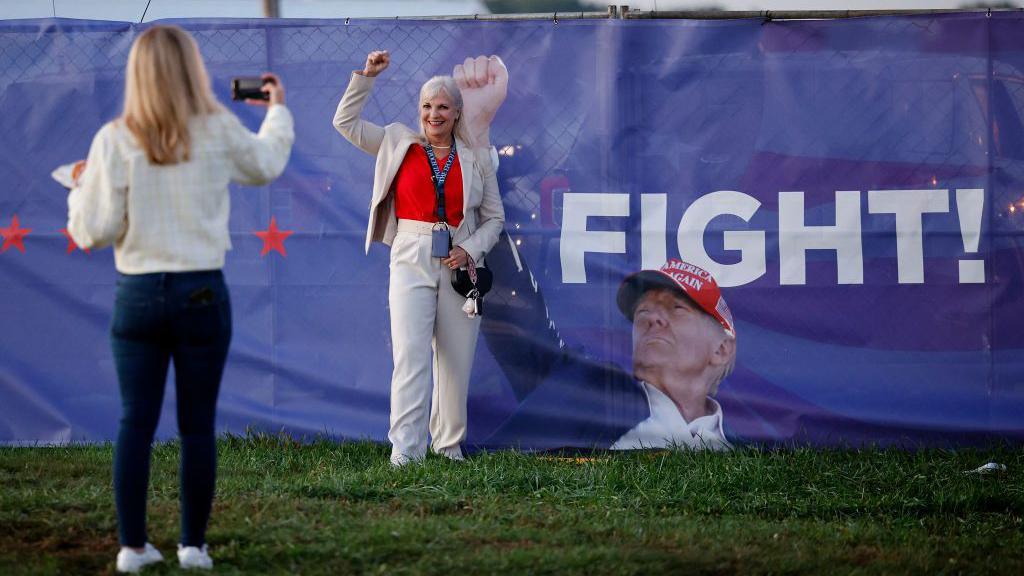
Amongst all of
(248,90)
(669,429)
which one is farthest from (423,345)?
(248,90)

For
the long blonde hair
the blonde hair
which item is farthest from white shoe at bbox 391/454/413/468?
the long blonde hair

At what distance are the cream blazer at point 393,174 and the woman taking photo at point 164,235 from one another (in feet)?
6.87

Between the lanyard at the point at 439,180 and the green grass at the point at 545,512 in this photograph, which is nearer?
the green grass at the point at 545,512

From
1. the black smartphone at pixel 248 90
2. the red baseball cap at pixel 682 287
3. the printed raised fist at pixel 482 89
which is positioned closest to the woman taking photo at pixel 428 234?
the printed raised fist at pixel 482 89

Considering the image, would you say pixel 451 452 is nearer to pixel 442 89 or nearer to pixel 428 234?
pixel 428 234

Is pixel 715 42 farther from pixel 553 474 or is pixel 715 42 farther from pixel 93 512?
pixel 93 512

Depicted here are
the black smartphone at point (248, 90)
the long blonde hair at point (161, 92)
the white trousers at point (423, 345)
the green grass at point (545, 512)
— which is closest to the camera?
the long blonde hair at point (161, 92)

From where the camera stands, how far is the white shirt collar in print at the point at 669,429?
6.13 m

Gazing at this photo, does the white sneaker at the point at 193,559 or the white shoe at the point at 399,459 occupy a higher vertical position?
the white sneaker at the point at 193,559

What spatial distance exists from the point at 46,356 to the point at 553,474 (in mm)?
2929

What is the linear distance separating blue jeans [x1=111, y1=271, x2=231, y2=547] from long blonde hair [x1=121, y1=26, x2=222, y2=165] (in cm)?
39

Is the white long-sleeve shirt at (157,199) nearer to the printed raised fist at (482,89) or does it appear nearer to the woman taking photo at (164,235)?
the woman taking photo at (164,235)

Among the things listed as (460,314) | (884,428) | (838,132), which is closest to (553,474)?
(460,314)

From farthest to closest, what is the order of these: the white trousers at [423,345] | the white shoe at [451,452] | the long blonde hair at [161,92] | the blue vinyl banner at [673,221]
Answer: the blue vinyl banner at [673,221], the white shoe at [451,452], the white trousers at [423,345], the long blonde hair at [161,92]
